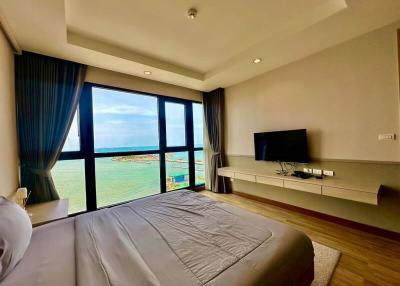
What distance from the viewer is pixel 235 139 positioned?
4070 millimetres

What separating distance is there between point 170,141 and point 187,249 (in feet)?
9.96

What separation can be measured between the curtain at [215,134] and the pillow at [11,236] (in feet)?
11.4

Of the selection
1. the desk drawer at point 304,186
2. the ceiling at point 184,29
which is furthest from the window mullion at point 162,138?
the desk drawer at point 304,186

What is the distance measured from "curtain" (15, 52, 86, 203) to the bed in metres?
1.31

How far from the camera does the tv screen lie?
9.18 ft

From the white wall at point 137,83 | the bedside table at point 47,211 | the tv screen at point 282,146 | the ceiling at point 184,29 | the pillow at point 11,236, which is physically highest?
the ceiling at point 184,29

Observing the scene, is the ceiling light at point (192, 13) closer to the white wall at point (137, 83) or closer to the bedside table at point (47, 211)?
the white wall at point (137, 83)

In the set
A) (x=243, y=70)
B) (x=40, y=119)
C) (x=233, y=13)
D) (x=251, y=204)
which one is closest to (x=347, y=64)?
(x=243, y=70)

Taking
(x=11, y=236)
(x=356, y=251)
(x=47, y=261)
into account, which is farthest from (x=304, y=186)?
(x=11, y=236)

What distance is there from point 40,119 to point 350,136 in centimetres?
430

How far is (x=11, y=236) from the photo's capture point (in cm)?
99

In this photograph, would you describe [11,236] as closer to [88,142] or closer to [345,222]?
[88,142]

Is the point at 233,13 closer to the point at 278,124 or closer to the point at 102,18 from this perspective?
the point at 102,18

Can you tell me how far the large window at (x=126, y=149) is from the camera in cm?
288
